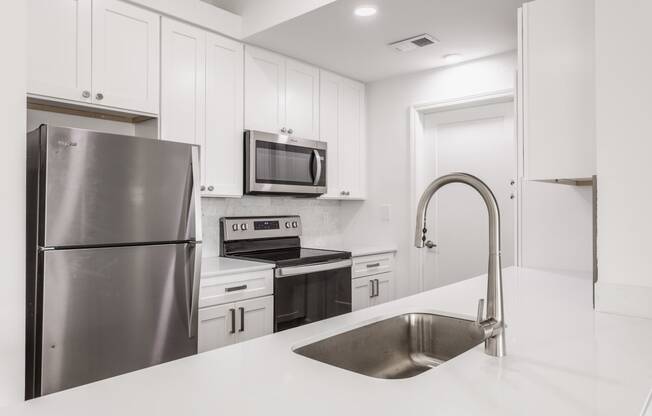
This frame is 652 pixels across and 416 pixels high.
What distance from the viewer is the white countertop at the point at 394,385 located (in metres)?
0.76

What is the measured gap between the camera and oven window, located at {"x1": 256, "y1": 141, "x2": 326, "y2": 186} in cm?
306

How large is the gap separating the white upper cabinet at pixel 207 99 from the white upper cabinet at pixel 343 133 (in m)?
0.87

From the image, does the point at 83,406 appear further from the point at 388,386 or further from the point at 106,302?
the point at 106,302

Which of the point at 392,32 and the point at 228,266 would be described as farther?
the point at 392,32

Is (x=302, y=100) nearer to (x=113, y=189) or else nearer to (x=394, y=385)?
(x=113, y=189)

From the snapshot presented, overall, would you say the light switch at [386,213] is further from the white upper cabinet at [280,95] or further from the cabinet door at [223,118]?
the cabinet door at [223,118]

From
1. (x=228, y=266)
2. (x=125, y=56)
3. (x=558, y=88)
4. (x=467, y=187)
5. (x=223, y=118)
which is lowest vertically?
(x=228, y=266)

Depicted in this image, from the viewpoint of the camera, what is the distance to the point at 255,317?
2.61 m

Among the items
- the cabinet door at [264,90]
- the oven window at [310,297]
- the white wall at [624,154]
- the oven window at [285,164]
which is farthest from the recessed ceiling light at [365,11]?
the oven window at [310,297]

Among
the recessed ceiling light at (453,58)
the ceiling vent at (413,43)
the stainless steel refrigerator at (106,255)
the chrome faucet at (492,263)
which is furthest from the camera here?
Answer: the recessed ceiling light at (453,58)

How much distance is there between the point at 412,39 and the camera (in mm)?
2947

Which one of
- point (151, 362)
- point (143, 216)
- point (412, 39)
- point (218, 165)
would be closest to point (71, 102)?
point (143, 216)

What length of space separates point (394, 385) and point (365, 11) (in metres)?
2.24

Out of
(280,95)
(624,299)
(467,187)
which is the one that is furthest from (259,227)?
(624,299)
